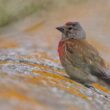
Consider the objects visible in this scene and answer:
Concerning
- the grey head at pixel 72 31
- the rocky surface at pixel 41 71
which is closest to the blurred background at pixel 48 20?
the rocky surface at pixel 41 71

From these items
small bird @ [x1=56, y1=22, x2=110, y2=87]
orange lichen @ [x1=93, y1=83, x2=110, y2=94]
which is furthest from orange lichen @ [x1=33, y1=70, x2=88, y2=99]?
orange lichen @ [x1=93, y1=83, x2=110, y2=94]

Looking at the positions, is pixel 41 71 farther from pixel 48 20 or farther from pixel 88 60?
pixel 48 20

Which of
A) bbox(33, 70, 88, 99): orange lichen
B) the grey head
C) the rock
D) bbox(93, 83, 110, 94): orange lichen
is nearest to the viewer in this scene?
the rock

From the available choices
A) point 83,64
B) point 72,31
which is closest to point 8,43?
point 72,31

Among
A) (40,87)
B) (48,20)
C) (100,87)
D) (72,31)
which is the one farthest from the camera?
(48,20)

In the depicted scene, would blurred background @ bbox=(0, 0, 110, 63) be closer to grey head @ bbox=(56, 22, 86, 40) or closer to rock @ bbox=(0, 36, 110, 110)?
rock @ bbox=(0, 36, 110, 110)

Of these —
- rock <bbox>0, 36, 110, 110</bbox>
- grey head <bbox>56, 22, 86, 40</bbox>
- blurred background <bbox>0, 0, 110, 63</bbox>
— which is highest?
blurred background <bbox>0, 0, 110, 63</bbox>

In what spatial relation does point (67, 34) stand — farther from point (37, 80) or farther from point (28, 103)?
point (28, 103)

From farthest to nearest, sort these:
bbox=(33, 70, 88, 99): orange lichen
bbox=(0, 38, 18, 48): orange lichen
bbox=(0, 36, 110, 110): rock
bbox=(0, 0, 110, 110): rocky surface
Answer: bbox=(0, 38, 18, 48): orange lichen, bbox=(33, 70, 88, 99): orange lichen, bbox=(0, 0, 110, 110): rocky surface, bbox=(0, 36, 110, 110): rock

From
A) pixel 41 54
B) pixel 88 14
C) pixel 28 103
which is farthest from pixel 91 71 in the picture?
pixel 88 14
